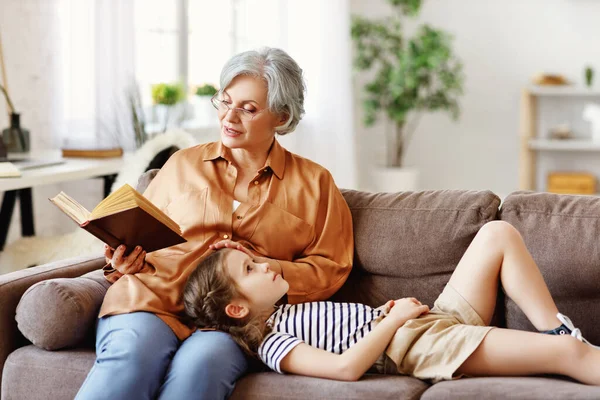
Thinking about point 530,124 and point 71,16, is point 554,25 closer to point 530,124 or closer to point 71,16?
point 530,124

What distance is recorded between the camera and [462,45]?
6.46m

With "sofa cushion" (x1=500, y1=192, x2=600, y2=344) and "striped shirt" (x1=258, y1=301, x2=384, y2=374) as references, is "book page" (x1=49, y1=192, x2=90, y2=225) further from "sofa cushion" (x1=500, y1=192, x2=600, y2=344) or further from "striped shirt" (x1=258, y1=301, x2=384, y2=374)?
"sofa cushion" (x1=500, y1=192, x2=600, y2=344)

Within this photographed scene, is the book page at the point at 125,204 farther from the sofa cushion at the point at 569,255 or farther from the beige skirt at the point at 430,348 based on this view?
the sofa cushion at the point at 569,255

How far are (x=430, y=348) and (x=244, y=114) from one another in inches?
32.1

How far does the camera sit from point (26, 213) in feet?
11.3

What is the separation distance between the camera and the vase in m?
3.34

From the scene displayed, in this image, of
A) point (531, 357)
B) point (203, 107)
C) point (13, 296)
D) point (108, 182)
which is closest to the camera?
point (531, 357)

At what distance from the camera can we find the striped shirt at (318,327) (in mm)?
2004

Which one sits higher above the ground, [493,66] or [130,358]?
[493,66]

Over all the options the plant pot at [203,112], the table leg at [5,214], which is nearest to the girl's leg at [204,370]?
the table leg at [5,214]

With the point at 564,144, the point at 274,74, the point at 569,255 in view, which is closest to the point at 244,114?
the point at 274,74

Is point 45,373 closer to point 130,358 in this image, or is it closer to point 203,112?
point 130,358

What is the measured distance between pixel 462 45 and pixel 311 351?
4.93m

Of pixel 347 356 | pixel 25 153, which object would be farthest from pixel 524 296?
pixel 25 153
